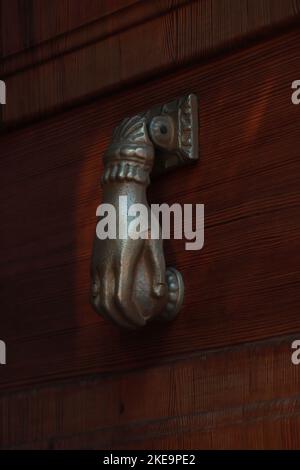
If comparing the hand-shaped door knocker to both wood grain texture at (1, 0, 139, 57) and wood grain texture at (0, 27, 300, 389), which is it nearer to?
wood grain texture at (0, 27, 300, 389)

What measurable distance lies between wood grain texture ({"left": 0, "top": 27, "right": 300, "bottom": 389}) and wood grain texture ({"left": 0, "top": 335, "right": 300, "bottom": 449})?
0.02 metres

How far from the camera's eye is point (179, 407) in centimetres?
124

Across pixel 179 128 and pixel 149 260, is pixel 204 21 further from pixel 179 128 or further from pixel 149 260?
pixel 149 260

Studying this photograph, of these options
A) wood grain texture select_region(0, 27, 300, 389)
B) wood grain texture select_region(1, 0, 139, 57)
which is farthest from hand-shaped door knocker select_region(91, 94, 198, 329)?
wood grain texture select_region(1, 0, 139, 57)

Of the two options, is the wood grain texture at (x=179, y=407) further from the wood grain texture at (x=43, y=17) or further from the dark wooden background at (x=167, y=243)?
the wood grain texture at (x=43, y=17)

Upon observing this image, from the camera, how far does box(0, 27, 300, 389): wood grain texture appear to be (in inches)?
47.5

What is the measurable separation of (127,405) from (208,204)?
18cm

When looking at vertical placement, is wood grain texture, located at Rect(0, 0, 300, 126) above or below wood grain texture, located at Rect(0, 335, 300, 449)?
above

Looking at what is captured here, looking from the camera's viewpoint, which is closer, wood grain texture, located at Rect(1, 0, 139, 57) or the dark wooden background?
the dark wooden background

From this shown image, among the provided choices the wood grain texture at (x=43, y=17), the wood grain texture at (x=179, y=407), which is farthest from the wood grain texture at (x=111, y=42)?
the wood grain texture at (x=179, y=407)

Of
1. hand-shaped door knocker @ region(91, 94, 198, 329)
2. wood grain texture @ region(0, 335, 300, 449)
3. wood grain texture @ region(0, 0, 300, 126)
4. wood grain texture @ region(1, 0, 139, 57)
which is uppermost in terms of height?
wood grain texture @ region(1, 0, 139, 57)

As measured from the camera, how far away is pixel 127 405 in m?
1.28

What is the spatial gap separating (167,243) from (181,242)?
0.6 inches
